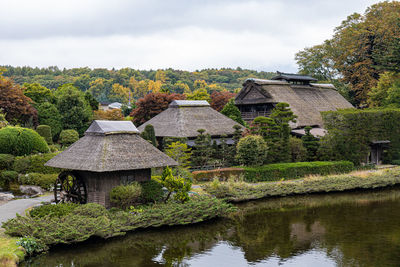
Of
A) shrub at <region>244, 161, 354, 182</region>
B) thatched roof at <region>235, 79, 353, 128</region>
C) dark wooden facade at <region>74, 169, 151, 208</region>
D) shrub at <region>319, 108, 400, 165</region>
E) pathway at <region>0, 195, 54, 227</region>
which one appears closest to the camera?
pathway at <region>0, 195, 54, 227</region>

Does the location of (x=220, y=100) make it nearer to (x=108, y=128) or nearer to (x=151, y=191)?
(x=108, y=128)

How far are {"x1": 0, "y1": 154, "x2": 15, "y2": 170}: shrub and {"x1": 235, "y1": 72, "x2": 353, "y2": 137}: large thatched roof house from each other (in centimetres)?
2575

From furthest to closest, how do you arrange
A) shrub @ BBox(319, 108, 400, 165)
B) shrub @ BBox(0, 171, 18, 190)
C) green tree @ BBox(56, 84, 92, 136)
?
green tree @ BBox(56, 84, 92, 136) → shrub @ BBox(319, 108, 400, 165) → shrub @ BBox(0, 171, 18, 190)

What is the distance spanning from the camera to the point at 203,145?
34688 millimetres

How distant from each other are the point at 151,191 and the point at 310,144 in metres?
18.5

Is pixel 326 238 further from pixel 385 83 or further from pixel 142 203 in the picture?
pixel 385 83

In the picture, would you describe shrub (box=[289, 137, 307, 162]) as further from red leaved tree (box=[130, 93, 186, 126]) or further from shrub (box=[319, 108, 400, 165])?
red leaved tree (box=[130, 93, 186, 126])

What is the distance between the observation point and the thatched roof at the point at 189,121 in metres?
38.2

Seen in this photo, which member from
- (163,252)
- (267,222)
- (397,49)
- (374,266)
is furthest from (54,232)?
(397,49)

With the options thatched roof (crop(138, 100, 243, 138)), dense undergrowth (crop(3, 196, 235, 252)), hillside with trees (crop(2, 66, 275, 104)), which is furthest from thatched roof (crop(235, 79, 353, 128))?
hillside with trees (crop(2, 66, 275, 104))

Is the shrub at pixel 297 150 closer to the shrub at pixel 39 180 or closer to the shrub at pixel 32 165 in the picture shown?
the shrub at pixel 32 165

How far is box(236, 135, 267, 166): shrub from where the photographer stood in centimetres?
3203

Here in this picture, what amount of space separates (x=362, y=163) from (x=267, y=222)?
19357 mm

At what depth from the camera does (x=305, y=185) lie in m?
30.5
